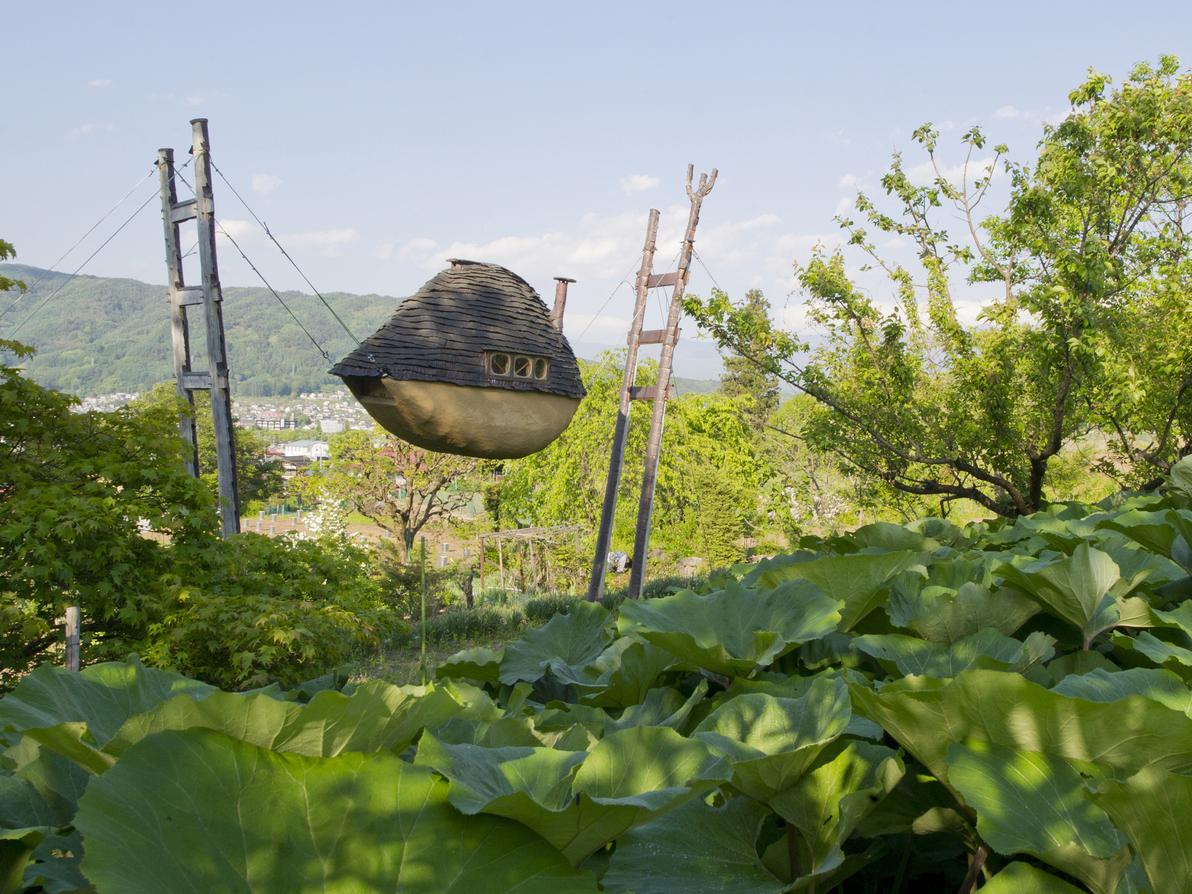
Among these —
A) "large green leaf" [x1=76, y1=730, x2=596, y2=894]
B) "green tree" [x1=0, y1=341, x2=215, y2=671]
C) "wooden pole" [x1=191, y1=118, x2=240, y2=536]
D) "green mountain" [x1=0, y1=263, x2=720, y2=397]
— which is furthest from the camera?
"green mountain" [x1=0, y1=263, x2=720, y2=397]

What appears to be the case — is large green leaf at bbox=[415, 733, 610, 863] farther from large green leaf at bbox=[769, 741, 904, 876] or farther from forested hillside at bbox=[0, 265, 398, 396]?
forested hillside at bbox=[0, 265, 398, 396]

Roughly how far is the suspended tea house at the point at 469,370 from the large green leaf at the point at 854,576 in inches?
182

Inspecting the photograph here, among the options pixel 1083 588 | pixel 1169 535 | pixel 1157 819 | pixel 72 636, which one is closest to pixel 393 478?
pixel 72 636

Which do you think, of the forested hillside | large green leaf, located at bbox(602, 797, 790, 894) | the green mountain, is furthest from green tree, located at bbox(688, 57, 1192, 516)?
the forested hillside

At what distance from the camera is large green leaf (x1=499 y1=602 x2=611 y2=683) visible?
1089 mm

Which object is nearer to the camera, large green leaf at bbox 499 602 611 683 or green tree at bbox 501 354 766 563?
large green leaf at bbox 499 602 611 683

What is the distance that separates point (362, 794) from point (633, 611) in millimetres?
549

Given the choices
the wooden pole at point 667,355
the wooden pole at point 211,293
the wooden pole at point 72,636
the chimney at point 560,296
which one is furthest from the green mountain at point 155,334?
the wooden pole at point 72,636

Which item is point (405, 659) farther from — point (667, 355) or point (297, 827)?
point (297, 827)

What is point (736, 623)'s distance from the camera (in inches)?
37.1

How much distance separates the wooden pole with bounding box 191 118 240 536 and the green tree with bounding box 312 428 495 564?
30.9ft

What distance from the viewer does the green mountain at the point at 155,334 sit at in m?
117

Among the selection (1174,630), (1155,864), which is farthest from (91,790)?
(1174,630)

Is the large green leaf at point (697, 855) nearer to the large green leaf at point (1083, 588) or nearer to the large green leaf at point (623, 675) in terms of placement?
the large green leaf at point (623, 675)
